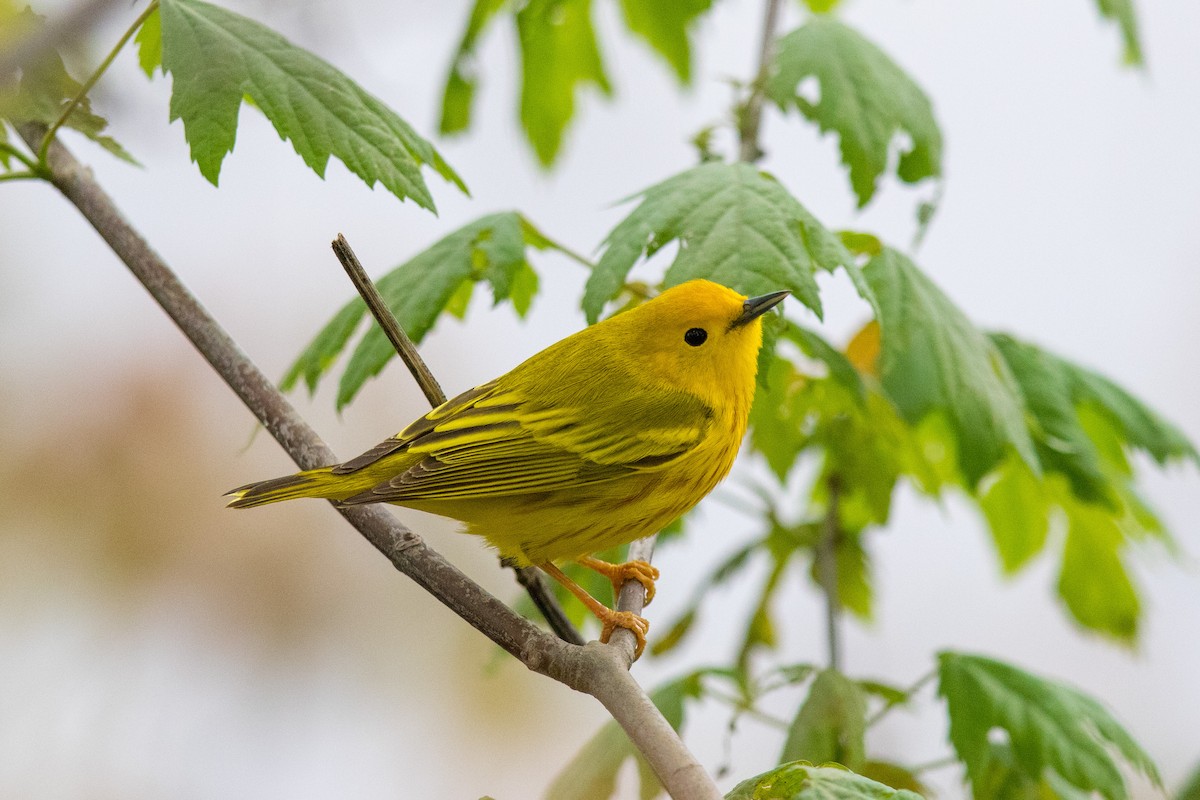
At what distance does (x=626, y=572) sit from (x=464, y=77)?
4.66 ft

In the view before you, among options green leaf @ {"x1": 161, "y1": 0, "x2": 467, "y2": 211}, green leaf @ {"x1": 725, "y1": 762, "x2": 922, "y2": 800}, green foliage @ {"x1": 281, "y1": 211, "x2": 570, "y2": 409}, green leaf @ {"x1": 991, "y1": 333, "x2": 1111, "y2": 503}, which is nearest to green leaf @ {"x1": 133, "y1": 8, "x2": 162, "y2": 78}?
green leaf @ {"x1": 161, "y1": 0, "x2": 467, "y2": 211}

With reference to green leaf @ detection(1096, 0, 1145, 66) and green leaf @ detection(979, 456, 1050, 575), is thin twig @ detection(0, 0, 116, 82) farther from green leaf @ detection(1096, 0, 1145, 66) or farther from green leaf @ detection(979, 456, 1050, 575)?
green leaf @ detection(979, 456, 1050, 575)


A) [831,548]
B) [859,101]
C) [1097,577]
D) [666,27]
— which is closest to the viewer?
[859,101]

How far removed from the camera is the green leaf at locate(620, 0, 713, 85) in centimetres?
321

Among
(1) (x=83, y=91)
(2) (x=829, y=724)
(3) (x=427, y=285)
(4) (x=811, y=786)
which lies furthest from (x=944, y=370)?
(1) (x=83, y=91)

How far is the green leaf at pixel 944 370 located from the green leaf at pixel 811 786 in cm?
90

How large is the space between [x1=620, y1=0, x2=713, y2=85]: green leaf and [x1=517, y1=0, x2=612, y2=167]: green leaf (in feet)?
0.42

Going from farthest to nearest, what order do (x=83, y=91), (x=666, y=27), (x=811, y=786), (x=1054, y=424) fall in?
(x=666, y=27) < (x=1054, y=424) < (x=83, y=91) < (x=811, y=786)

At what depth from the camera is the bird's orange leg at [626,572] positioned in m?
2.32

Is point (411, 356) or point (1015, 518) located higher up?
point (411, 356)

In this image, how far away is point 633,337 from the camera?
2266 millimetres

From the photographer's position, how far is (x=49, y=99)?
186 cm

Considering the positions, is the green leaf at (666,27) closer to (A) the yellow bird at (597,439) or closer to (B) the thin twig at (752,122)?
(B) the thin twig at (752,122)

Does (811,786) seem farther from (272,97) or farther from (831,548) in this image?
(831,548)
